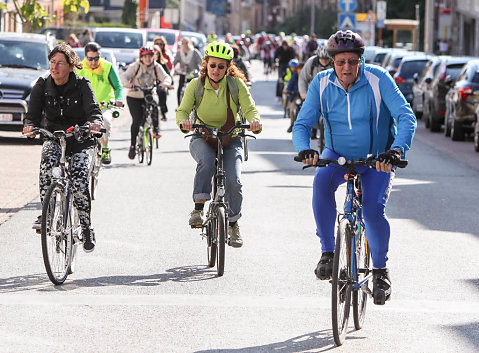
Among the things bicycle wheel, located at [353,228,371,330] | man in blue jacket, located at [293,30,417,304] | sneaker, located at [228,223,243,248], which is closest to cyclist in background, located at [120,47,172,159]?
sneaker, located at [228,223,243,248]

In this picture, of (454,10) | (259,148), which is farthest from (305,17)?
(259,148)

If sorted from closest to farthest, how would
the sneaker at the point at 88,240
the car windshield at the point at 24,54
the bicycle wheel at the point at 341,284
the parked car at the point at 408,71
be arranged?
the bicycle wheel at the point at 341,284 < the sneaker at the point at 88,240 < the car windshield at the point at 24,54 < the parked car at the point at 408,71

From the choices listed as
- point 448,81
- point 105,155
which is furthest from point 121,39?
point 105,155

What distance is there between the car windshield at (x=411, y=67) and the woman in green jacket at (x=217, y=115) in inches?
957

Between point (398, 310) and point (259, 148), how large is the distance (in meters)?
14.8

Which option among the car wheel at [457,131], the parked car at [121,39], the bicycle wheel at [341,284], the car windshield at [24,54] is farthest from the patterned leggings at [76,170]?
the parked car at [121,39]

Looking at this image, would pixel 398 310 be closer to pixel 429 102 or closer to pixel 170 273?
pixel 170 273

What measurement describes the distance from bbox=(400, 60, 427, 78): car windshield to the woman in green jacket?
2430cm

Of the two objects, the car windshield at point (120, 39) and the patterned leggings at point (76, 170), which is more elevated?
the car windshield at point (120, 39)

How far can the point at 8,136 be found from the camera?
24.5 meters

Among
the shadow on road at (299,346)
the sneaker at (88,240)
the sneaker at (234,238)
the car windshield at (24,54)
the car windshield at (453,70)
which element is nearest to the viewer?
the shadow on road at (299,346)

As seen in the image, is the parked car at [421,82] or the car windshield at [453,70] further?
the parked car at [421,82]

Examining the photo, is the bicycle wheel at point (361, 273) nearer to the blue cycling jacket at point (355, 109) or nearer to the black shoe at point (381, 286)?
the black shoe at point (381, 286)

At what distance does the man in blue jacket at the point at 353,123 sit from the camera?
7426mm
